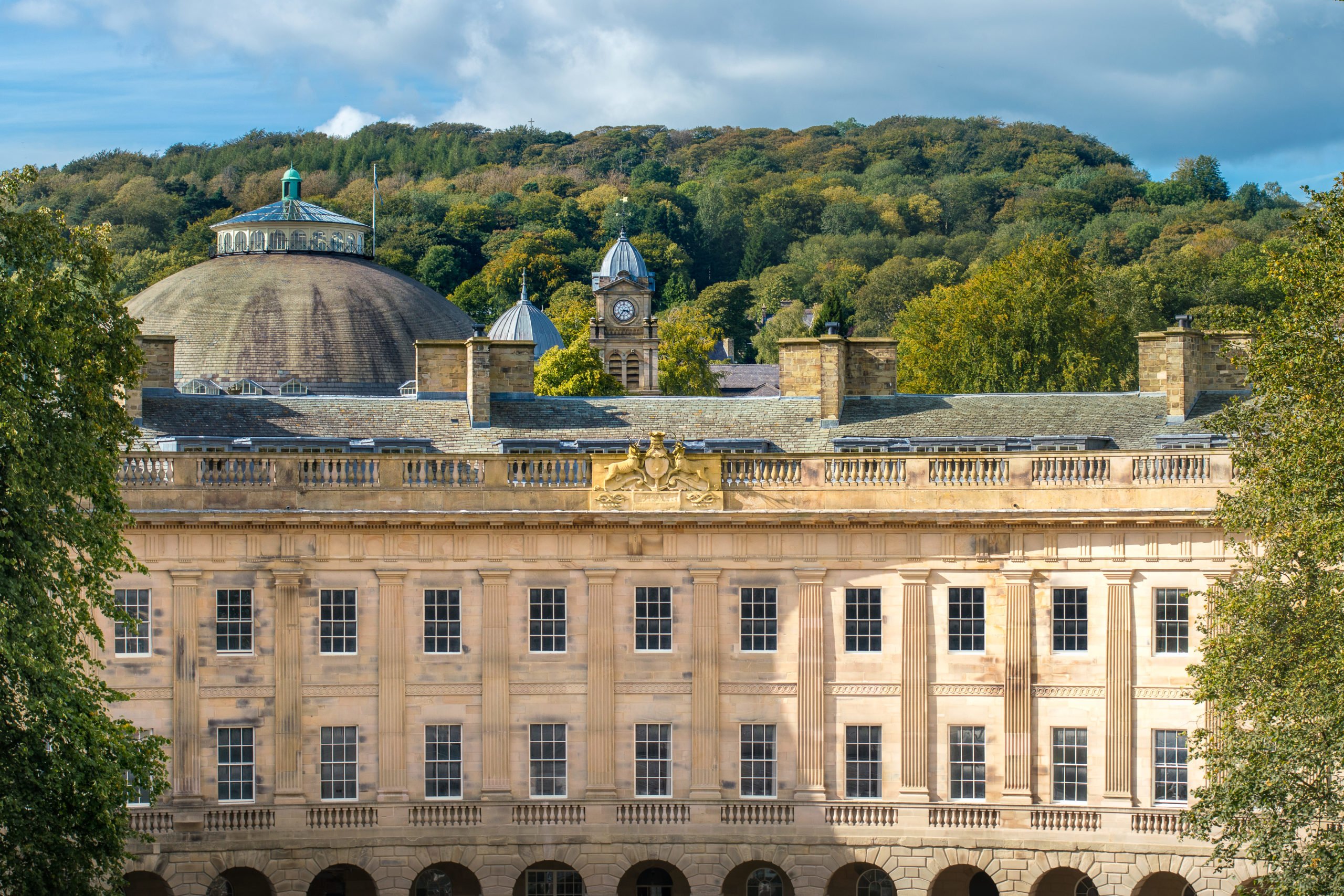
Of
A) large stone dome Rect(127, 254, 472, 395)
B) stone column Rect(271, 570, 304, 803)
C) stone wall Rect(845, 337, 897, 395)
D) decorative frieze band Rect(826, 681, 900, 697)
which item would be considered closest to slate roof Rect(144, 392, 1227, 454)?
stone wall Rect(845, 337, 897, 395)

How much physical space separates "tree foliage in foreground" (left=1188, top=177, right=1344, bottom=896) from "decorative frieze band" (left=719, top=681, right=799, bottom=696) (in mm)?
13826

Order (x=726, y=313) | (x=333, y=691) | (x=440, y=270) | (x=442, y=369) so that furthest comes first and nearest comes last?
(x=726, y=313), (x=440, y=270), (x=442, y=369), (x=333, y=691)

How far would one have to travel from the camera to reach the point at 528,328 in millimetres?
126125

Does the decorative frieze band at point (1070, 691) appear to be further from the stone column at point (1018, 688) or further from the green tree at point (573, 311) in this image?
the green tree at point (573, 311)

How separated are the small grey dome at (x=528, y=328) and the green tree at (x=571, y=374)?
81.7 ft

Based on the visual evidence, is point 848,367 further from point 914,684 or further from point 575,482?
point 914,684

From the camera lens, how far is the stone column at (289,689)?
2035 inches

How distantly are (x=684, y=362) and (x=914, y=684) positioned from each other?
238ft

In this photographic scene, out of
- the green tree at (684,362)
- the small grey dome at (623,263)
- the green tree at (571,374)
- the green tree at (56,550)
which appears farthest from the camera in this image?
the small grey dome at (623,263)

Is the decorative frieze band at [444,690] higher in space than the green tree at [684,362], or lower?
lower

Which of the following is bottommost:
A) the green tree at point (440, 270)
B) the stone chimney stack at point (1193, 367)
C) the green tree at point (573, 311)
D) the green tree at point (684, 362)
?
the stone chimney stack at point (1193, 367)

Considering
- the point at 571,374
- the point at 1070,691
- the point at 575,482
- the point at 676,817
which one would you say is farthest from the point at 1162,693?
the point at 571,374

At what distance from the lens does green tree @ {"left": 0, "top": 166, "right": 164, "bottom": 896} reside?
35.2m

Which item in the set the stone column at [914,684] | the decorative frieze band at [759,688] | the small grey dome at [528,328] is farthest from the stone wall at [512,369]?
the small grey dome at [528,328]
